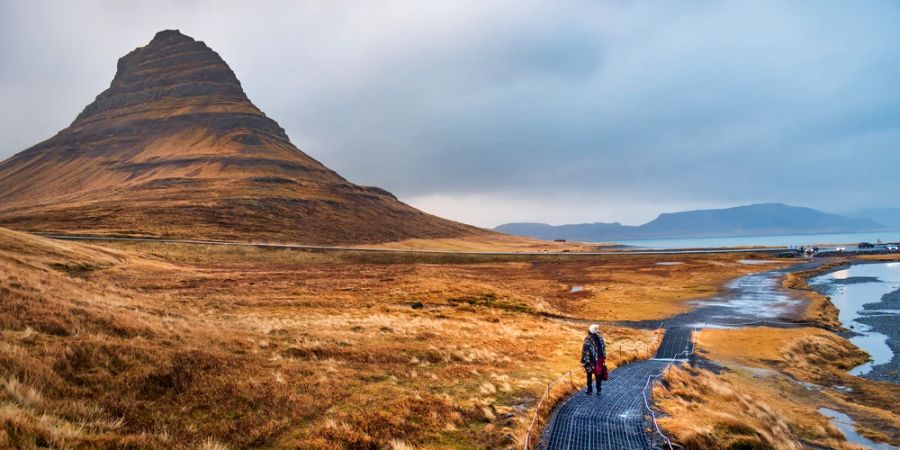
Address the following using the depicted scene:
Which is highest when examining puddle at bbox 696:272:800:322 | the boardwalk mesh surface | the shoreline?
the boardwalk mesh surface

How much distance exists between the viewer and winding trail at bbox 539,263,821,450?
1370 cm

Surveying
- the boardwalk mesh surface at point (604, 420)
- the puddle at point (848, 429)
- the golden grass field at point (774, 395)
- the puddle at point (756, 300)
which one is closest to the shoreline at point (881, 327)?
the golden grass field at point (774, 395)

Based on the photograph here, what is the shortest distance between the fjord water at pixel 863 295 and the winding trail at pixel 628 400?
5.46 m

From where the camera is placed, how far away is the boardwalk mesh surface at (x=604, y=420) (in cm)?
1346

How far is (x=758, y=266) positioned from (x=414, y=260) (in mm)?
79414

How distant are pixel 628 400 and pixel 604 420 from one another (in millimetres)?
3346

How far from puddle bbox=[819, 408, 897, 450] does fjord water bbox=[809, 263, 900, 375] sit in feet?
37.5

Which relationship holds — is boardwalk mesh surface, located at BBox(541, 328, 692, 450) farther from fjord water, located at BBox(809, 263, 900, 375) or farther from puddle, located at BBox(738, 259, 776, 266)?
puddle, located at BBox(738, 259, 776, 266)

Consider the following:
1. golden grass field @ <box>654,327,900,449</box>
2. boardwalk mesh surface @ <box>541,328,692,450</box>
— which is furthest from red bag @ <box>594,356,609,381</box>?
golden grass field @ <box>654,327,900,449</box>

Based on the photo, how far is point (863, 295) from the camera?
65.8m

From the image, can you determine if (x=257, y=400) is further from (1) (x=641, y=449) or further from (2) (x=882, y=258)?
(2) (x=882, y=258)

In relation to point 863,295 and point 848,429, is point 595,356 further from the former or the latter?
point 863,295

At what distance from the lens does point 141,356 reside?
13820mm

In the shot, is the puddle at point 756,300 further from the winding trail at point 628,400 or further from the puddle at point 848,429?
the puddle at point 848,429
